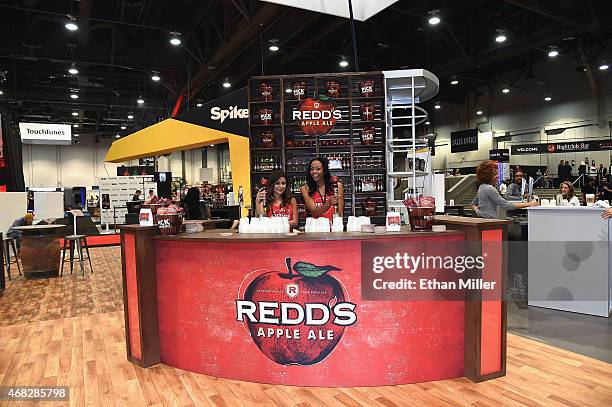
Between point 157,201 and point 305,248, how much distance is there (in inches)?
51.9

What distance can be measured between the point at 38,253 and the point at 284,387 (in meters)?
6.01

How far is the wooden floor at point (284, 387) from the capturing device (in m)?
2.45

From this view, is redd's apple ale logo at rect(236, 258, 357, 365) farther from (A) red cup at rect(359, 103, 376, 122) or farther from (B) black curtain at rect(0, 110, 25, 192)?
(B) black curtain at rect(0, 110, 25, 192)

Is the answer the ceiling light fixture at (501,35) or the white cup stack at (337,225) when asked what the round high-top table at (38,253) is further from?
the ceiling light fixture at (501,35)

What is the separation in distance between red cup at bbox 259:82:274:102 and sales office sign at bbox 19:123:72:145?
9.63 meters

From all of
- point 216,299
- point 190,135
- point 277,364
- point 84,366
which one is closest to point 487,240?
point 277,364

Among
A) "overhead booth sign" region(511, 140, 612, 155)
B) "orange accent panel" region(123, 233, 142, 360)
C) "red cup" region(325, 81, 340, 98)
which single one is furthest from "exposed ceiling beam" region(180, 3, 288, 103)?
"overhead booth sign" region(511, 140, 612, 155)

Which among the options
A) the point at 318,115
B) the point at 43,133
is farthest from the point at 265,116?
the point at 43,133

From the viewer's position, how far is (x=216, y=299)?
2.78 m

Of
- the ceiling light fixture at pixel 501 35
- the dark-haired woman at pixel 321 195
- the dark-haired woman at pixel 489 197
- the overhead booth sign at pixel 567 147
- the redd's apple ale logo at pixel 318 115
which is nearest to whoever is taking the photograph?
the dark-haired woman at pixel 321 195

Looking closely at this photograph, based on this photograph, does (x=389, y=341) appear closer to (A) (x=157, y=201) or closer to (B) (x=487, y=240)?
(B) (x=487, y=240)

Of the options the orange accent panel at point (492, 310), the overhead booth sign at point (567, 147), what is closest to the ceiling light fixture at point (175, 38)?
the orange accent panel at point (492, 310)

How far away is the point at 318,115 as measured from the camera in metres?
4.92

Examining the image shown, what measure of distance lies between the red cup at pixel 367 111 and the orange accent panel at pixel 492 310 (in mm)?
2615
